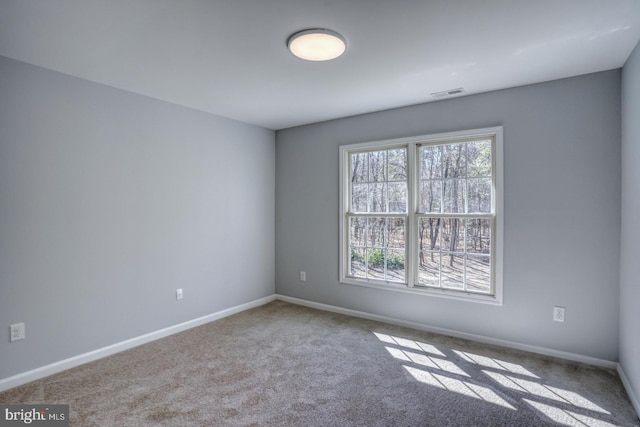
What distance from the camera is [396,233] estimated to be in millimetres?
3936

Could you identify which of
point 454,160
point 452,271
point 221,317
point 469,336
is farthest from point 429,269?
point 221,317

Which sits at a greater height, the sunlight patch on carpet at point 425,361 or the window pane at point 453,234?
the window pane at point 453,234

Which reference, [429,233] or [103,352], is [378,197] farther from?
[103,352]

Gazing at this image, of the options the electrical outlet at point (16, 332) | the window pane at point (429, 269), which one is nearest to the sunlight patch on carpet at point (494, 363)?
the window pane at point (429, 269)

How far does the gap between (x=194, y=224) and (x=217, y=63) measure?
1.89 m

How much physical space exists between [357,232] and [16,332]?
10.9 feet

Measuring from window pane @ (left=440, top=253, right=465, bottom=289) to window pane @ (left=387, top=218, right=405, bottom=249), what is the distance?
50 cm

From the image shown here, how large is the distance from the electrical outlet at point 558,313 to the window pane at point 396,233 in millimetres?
1517

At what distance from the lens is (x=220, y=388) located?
2492 mm

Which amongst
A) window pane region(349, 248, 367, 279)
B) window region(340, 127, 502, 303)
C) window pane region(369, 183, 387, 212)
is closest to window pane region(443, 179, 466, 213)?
window region(340, 127, 502, 303)

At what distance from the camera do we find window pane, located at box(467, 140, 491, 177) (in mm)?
3367

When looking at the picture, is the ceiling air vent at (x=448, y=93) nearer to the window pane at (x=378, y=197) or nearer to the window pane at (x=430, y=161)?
the window pane at (x=430, y=161)

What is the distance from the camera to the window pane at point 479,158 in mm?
3367

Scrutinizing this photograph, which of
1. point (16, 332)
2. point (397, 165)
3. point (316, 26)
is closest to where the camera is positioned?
point (316, 26)
